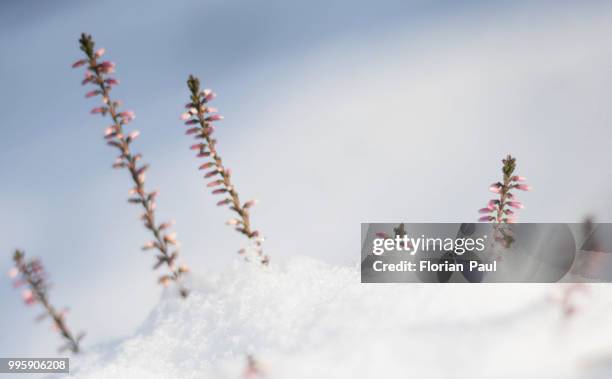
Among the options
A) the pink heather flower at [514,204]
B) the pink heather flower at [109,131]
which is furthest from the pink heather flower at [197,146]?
the pink heather flower at [514,204]

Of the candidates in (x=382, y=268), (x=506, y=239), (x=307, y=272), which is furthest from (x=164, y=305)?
(x=506, y=239)

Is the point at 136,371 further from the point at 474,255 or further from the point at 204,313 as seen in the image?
the point at 474,255

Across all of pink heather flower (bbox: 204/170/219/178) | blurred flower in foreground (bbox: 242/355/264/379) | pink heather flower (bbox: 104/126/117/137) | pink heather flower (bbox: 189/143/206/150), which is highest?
pink heather flower (bbox: 104/126/117/137)

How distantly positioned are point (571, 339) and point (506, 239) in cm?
207

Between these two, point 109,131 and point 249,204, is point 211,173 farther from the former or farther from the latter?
point 109,131

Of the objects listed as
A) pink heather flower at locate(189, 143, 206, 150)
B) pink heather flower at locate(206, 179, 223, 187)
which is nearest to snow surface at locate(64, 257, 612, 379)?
pink heather flower at locate(206, 179, 223, 187)

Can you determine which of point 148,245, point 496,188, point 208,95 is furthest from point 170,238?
point 496,188

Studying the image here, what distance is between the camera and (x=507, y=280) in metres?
3.36

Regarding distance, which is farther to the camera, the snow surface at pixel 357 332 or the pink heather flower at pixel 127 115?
the pink heather flower at pixel 127 115

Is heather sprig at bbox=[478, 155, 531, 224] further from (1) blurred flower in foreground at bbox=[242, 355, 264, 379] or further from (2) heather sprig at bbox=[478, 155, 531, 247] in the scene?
(1) blurred flower in foreground at bbox=[242, 355, 264, 379]

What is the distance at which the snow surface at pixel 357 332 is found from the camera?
2445 mm

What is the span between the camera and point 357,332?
2.98 meters

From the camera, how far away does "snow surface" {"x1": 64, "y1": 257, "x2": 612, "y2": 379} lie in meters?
2.45

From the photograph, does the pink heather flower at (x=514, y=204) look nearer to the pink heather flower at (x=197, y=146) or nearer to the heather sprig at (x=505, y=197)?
the heather sprig at (x=505, y=197)
